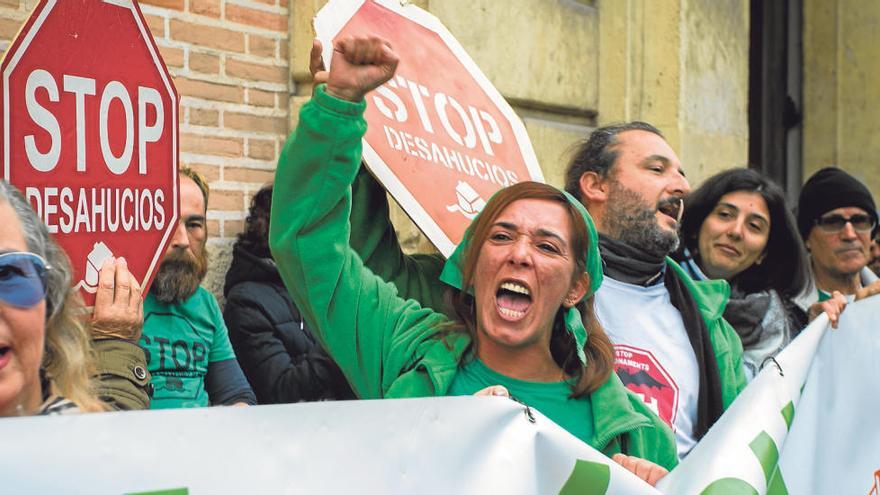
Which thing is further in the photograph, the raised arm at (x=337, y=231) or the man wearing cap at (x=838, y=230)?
the man wearing cap at (x=838, y=230)

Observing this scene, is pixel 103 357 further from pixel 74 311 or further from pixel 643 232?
pixel 643 232

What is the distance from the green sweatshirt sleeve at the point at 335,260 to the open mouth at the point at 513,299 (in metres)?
0.15

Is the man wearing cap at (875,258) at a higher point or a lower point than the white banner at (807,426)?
higher

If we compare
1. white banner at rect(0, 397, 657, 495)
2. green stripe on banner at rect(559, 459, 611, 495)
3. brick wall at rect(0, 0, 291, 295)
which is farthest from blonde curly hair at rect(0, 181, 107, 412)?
brick wall at rect(0, 0, 291, 295)

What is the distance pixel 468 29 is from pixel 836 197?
181 cm

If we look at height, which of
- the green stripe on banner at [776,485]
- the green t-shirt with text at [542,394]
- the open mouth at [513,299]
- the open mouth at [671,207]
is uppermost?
the open mouth at [671,207]

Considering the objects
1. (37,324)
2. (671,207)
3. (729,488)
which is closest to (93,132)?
(37,324)

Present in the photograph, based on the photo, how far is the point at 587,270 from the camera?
2941mm

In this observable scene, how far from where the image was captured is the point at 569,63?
645 centimetres

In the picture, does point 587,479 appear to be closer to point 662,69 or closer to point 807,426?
point 807,426

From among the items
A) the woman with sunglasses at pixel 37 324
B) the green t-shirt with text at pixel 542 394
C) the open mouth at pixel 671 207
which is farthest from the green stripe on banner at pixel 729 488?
the open mouth at pixel 671 207

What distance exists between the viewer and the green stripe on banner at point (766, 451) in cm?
249

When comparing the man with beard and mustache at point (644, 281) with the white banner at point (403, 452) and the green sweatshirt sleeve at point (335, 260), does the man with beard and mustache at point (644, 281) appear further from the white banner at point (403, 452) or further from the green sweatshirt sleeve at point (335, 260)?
the white banner at point (403, 452)

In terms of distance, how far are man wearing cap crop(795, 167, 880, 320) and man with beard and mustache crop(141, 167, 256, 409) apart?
281cm
